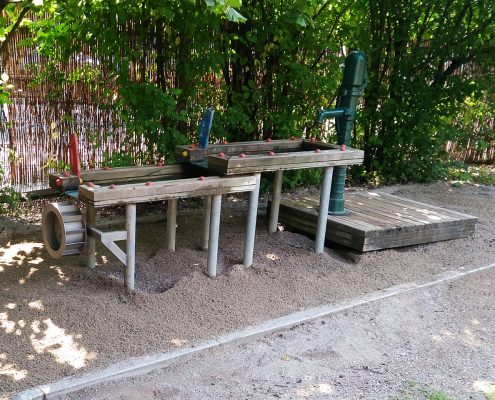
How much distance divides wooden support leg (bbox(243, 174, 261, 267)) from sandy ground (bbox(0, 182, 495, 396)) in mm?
109

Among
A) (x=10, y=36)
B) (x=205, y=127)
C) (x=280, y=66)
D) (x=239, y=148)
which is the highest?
(x=10, y=36)

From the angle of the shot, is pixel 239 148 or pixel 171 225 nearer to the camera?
pixel 171 225

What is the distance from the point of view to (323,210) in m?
5.65

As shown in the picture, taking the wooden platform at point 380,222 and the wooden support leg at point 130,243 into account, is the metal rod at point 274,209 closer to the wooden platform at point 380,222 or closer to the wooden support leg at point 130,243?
the wooden platform at point 380,222

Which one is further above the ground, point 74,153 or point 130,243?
point 74,153

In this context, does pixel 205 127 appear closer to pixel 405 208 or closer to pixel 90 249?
pixel 90 249

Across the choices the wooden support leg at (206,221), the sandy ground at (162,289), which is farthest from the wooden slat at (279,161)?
the sandy ground at (162,289)

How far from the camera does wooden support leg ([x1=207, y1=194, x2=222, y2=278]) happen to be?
4777mm

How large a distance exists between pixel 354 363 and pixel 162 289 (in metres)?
1.53

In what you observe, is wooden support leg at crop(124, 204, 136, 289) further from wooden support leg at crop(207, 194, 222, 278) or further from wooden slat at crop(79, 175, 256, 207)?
wooden support leg at crop(207, 194, 222, 278)

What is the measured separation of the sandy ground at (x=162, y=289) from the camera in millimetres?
3816

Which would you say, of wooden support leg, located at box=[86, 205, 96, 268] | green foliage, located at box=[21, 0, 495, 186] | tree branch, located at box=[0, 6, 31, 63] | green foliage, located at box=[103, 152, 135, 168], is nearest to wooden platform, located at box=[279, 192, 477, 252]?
green foliage, located at box=[21, 0, 495, 186]

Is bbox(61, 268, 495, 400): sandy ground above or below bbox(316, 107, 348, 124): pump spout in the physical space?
below

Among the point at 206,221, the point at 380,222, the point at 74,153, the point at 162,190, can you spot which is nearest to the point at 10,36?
the point at 74,153
